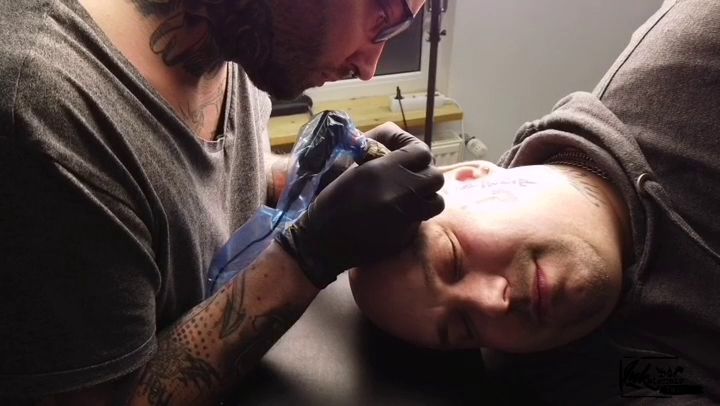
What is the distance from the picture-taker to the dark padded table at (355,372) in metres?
0.99

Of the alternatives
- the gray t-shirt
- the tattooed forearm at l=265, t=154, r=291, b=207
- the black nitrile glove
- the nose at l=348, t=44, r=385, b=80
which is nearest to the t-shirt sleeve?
the gray t-shirt

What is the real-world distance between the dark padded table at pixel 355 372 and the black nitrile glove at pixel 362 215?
0.19 m

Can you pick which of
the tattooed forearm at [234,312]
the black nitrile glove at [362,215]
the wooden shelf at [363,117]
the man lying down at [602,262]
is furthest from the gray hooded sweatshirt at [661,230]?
the wooden shelf at [363,117]

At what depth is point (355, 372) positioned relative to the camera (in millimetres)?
1036

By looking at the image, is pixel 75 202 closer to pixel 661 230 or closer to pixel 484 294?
pixel 484 294

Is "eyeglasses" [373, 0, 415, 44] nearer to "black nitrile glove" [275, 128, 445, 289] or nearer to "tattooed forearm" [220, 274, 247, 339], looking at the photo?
"black nitrile glove" [275, 128, 445, 289]

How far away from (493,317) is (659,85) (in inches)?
23.0

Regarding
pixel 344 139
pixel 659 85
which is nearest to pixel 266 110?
pixel 344 139

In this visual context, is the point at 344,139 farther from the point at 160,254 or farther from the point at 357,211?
the point at 160,254

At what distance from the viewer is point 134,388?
2.74 feet

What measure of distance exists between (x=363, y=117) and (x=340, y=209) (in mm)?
1510

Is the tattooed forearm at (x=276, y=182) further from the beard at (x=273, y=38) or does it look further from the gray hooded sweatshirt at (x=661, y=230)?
the gray hooded sweatshirt at (x=661, y=230)

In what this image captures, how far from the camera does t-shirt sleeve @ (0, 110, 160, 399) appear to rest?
2.15ft

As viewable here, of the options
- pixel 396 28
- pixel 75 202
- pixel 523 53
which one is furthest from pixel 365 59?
pixel 523 53
